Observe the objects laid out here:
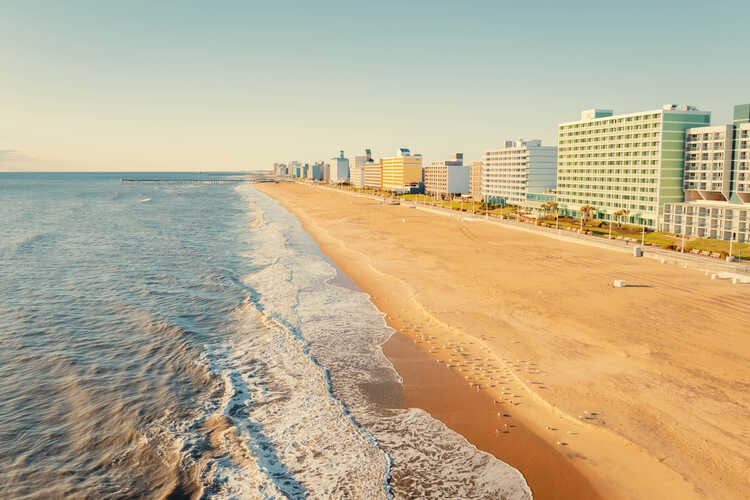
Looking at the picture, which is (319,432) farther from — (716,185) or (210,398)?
(716,185)

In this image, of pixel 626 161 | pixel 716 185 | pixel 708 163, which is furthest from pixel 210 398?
pixel 626 161

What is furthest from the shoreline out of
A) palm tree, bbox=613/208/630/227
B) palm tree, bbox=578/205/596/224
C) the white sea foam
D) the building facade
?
the building facade

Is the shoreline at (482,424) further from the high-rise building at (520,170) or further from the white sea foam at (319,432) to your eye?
the high-rise building at (520,170)

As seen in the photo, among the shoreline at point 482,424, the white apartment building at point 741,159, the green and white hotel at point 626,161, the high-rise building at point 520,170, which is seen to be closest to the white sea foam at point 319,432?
the shoreline at point 482,424

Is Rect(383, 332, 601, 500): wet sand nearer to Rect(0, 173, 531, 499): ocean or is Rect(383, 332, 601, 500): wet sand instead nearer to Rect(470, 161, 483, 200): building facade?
Rect(0, 173, 531, 499): ocean

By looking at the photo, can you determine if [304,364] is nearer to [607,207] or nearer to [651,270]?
[651,270]

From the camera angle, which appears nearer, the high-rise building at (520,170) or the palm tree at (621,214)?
the palm tree at (621,214)

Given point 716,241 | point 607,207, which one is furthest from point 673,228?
point 607,207
